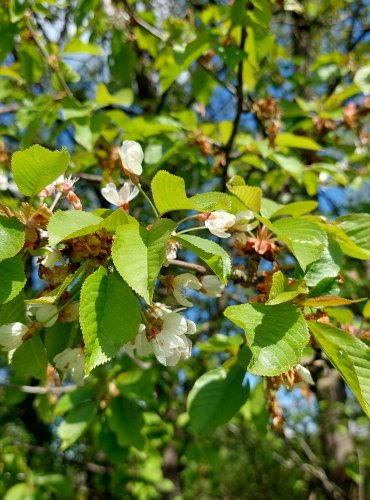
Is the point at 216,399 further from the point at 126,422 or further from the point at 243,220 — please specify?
the point at 126,422

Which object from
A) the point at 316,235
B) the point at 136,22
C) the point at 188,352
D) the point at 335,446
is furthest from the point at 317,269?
the point at 335,446

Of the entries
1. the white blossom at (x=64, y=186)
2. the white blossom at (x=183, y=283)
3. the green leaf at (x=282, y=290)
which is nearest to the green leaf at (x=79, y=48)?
the white blossom at (x=64, y=186)

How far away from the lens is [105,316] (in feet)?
2.66

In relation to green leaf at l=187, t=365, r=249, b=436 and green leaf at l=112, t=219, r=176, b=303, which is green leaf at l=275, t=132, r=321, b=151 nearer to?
green leaf at l=187, t=365, r=249, b=436

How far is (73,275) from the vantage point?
2.86 ft

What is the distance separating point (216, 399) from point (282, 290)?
20.0 inches

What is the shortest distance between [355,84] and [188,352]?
1695mm

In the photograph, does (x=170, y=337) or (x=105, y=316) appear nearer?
(x=105, y=316)

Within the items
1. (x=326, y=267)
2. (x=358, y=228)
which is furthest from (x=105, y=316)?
(x=358, y=228)

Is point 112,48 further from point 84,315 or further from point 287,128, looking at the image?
point 84,315

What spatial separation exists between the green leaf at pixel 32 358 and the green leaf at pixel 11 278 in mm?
204

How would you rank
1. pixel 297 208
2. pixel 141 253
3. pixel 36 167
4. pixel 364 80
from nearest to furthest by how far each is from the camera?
pixel 141 253
pixel 36 167
pixel 297 208
pixel 364 80

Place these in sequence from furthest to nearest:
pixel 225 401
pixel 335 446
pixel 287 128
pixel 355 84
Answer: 1. pixel 335 446
2. pixel 287 128
3. pixel 355 84
4. pixel 225 401

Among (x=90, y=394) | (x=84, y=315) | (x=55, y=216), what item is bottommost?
(x=90, y=394)
